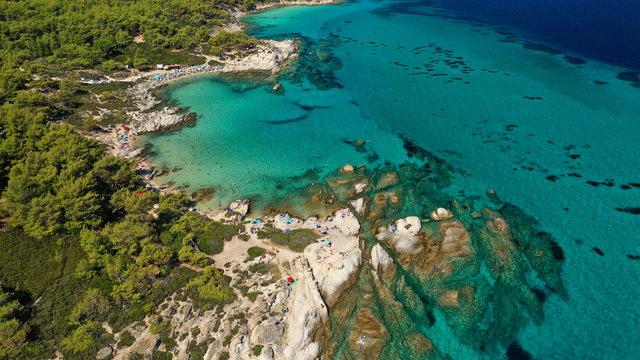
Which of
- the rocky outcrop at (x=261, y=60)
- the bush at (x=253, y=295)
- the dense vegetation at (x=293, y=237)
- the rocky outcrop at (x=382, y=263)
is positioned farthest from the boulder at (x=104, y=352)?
the rocky outcrop at (x=261, y=60)

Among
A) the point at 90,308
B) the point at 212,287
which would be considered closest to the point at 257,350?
the point at 212,287

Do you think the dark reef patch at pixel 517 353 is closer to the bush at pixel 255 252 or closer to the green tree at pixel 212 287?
the bush at pixel 255 252

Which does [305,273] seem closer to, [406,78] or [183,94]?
[183,94]

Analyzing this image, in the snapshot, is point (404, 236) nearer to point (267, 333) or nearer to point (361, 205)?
point (361, 205)

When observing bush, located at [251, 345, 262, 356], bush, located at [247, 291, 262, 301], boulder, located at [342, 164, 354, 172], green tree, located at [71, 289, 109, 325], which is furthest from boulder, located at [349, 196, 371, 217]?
green tree, located at [71, 289, 109, 325]

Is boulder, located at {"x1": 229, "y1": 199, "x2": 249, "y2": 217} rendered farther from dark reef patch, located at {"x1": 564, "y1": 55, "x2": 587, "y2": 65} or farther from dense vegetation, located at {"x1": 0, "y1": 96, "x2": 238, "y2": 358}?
dark reef patch, located at {"x1": 564, "y1": 55, "x2": 587, "y2": 65}

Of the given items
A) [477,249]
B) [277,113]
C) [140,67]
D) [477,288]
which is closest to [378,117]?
[277,113]
